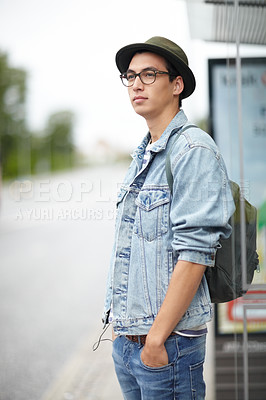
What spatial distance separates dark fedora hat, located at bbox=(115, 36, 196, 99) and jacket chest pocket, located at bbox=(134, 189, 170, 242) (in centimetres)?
37

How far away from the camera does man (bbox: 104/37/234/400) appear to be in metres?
1.41

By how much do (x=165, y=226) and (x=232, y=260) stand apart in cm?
29

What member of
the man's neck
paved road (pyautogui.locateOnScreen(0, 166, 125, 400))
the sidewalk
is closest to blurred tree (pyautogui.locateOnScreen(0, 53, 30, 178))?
paved road (pyautogui.locateOnScreen(0, 166, 125, 400))

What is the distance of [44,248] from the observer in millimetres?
9805

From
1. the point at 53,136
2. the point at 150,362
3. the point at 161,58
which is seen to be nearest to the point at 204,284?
the point at 150,362

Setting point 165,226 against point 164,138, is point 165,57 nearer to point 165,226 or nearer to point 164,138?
point 164,138

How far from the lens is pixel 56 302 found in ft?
19.7

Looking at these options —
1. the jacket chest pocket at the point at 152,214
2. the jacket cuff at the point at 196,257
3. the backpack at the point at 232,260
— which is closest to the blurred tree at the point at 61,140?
the backpack at the point at 232,260

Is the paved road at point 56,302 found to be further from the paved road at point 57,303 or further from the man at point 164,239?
the man at point 164,239

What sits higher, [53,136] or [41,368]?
[53,136]

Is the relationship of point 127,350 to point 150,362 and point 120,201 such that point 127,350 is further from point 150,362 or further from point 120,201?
point 120,201

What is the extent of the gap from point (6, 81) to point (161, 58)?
40.0 m

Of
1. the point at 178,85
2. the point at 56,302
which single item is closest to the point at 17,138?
the point at 56,302

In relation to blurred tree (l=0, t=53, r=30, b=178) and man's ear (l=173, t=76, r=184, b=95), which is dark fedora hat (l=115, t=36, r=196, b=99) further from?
blurred tree (l=0, t=53, r=30, b=178)
